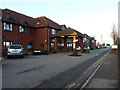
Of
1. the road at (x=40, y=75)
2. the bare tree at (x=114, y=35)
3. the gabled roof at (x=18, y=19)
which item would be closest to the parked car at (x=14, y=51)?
the road at (x=40, y=75)

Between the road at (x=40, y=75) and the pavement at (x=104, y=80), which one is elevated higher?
the road at (x=40, y=75)

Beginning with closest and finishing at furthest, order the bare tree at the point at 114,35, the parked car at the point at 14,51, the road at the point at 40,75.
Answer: the road at the point at 40,75 → the parked car at the point at 14,51 → the bare tree at the point at 114,35

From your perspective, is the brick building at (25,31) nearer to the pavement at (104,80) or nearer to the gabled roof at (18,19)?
the gabled roof at (18,19)

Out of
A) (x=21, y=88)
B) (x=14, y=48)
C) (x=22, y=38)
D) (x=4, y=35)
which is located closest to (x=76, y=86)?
(x=21, y=88)

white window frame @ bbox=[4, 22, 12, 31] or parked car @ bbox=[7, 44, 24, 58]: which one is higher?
white window frame @ bbox=[4, 22, 12, 31]

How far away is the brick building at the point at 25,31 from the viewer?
949 inches

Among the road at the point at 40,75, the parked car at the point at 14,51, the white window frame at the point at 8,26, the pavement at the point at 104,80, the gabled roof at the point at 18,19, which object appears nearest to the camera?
the pavement at the point at 104,80

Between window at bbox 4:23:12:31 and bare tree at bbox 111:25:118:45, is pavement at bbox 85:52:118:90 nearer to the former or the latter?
window at bbox 4:23:12:31

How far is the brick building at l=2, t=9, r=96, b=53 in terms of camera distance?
24.1 m

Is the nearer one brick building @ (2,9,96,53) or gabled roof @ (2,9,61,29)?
brick building @ (2,9,96,53)

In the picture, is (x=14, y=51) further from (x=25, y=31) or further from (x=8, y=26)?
(x=25, y=31)

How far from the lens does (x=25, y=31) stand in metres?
28.9

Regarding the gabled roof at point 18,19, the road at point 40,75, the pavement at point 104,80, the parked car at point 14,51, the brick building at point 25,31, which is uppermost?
the gabled roof at point 18,19

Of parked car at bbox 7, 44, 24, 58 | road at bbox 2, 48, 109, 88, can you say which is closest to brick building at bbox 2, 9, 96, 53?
parked car at bbox 7, 44, 24, 58
